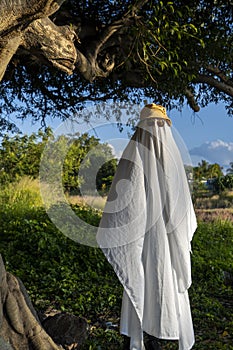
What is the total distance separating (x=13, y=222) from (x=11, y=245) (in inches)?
33.8

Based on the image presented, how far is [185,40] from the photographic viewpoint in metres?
6.43

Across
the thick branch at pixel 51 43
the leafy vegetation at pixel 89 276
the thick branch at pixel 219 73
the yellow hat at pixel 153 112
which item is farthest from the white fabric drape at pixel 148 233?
the thick branch at pixel 219 73

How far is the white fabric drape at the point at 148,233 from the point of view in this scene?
10.8 ft

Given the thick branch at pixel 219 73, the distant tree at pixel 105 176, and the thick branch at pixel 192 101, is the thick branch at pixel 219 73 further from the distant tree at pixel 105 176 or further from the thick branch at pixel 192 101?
the distant tree at pixel 105 176

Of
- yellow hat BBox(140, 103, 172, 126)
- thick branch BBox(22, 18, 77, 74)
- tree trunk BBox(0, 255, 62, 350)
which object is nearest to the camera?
tree trunk BBox(0, 255, 62, 350)

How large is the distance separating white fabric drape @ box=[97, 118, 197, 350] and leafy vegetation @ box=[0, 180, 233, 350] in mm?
860

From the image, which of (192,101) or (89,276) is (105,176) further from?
(192,101)

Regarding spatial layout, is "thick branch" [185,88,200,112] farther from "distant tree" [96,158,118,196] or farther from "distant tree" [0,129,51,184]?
"distant tree" [0,129,51,184]

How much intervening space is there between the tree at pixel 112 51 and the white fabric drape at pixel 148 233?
1155 mm

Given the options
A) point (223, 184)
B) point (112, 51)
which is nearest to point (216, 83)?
point (112, 51)

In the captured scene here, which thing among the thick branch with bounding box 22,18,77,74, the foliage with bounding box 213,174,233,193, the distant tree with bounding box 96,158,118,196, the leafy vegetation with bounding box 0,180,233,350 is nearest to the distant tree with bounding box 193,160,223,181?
the foliage with bounding box 213,174,233,193

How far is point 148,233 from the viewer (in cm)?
338

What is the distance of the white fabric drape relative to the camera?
10.8 feet

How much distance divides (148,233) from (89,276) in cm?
314
